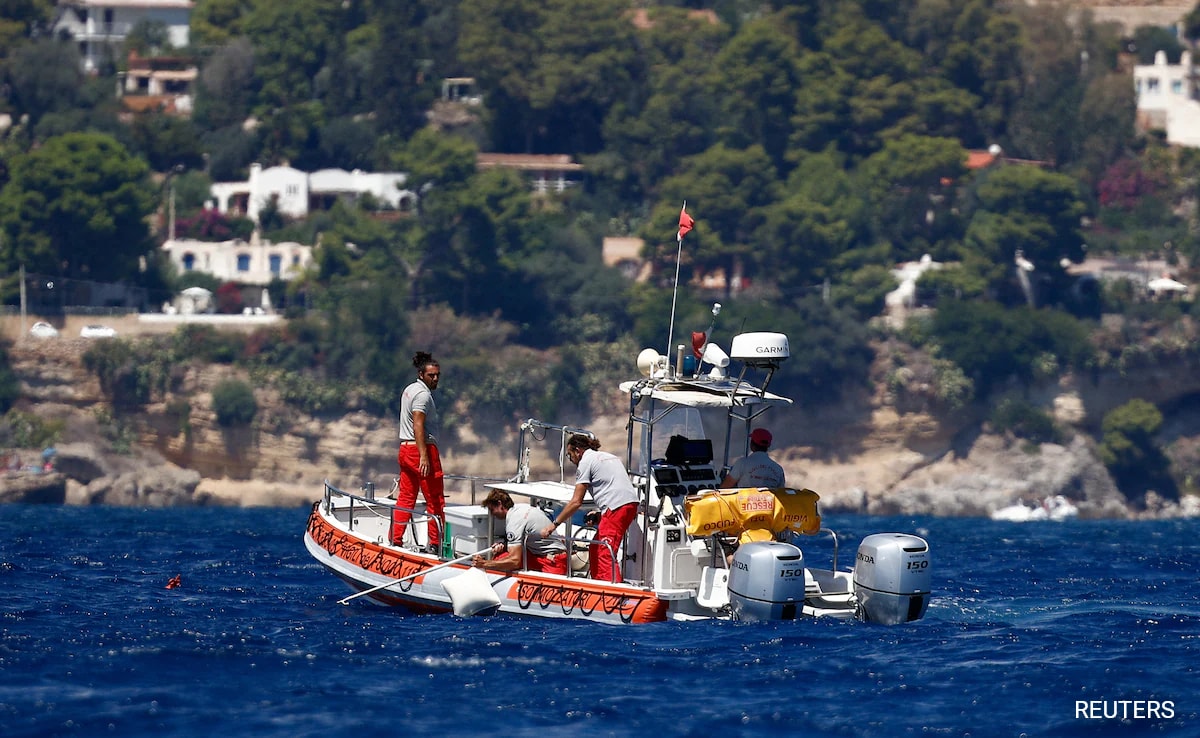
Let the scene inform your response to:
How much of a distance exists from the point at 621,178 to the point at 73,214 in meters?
26.2

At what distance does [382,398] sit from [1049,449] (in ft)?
83.6

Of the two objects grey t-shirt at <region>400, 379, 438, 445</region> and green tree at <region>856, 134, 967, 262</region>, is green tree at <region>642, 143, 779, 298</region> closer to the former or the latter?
green tree at <region>856, 134, 967, 262</region>

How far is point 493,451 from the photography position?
72.4 m

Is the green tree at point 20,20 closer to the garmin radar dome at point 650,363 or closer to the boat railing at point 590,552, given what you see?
the garmin radar dome at point 650,363

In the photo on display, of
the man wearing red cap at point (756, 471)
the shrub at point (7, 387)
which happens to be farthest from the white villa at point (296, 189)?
the man wearing red cap at point (756, 471)

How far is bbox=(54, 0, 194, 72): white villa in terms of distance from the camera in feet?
346

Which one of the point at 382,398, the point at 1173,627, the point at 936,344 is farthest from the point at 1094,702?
the point at 936,344

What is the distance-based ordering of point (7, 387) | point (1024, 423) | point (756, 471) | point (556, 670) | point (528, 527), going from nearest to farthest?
point (556, 670) → point (756, 471) → point (528, 527) → point (7, 387) → point (1024, 423)

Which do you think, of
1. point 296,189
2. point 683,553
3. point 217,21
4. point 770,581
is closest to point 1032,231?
point 296,189

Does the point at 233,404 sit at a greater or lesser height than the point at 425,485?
lesser

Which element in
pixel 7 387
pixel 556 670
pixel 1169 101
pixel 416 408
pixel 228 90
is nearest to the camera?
pixel 556 670

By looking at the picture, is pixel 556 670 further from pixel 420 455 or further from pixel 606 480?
pixel 420 455

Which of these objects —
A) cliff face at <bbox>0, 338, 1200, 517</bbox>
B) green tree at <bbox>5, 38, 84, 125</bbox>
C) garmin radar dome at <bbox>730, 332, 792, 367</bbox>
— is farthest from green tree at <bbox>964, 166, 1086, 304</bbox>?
garmin radar dome at <bbox>730, 332, 792, 367</bbox>

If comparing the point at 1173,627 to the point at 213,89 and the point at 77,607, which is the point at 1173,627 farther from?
the point at 213,89
